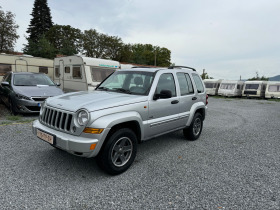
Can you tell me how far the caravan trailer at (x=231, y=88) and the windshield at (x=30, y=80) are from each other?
20384 mm

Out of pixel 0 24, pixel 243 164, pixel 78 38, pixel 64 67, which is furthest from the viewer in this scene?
pixel 78 38

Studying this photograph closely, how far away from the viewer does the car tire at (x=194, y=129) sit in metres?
5.02

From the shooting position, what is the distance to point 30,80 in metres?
7.81

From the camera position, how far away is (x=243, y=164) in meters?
3.85

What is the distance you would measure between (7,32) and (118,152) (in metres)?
28.3

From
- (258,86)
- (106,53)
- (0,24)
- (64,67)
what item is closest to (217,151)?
(64,67)

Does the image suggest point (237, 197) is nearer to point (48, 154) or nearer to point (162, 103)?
point (162, 103)

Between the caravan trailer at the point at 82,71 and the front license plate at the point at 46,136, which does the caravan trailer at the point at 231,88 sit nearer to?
the caravan trailer at the point at 82,71

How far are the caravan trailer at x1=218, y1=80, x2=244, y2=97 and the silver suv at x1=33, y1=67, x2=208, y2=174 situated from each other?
20.4 m

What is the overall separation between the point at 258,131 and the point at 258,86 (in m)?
18.3

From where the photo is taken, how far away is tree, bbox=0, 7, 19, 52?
24.1 m

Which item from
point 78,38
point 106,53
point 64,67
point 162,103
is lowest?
point 162,103

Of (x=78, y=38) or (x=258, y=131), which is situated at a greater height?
(x=78, y=38)

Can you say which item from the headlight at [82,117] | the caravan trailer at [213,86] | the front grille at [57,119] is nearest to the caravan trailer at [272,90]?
the caravan trailer at [213,86]
